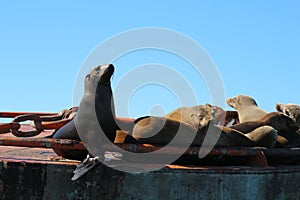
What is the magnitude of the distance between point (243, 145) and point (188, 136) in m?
0.50

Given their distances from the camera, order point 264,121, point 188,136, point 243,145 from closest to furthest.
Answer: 1. point 188,136
2. point 243,145
3. point 264,121

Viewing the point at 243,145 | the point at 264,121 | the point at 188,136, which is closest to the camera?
the point at 188,136

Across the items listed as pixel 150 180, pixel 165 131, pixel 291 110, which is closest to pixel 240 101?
pixel 291 110

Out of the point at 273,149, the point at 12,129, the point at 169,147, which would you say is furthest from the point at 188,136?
the point at 12,129

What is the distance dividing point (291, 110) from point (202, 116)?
3.92 ft

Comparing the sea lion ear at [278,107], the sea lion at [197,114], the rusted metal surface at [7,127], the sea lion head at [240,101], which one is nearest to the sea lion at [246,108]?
the sea lion head at [240,101]

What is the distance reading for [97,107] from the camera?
3.47 m

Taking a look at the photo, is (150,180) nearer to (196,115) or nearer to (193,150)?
(193,150)

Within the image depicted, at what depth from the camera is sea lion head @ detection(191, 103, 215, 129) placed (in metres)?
3.45

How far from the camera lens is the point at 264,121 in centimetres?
411

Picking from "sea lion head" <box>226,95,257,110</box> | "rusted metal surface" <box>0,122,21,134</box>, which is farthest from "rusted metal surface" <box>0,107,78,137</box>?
"sea lion head" <box>226,95,257,110</box>

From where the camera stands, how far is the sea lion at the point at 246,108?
14.7 feet

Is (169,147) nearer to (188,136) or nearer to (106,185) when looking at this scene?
(188,136)

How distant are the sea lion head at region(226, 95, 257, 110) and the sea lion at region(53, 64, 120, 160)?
1661 mm
